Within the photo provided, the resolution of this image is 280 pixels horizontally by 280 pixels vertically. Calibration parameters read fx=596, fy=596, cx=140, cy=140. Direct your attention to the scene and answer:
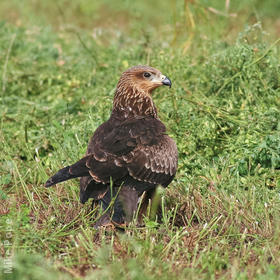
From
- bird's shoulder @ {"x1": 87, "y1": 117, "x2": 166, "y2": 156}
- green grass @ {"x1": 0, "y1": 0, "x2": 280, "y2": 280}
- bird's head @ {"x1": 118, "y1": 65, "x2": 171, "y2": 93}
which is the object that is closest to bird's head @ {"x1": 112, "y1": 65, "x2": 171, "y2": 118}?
bird's head @ {"x1": 118, "y1": 65, "x2": 171, "y2": 93}

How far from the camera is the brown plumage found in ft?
14.8

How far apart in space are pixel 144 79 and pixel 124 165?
1.21 meters

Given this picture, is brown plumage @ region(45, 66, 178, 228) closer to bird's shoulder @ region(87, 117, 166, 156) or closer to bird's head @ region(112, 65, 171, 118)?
bird's shoulder @ region(87, 117, 166, 156)

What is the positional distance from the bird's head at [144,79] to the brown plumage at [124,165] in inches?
18.1

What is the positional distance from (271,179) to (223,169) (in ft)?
1.51

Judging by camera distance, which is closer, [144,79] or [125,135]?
[125,135]

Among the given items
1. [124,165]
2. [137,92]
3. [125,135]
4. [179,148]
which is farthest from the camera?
[179,148]

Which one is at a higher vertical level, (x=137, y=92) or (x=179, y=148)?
(x=137, y=92)

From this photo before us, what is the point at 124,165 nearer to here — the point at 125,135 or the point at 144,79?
the point at 125,135

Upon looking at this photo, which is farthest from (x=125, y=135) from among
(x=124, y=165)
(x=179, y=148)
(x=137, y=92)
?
(x=179, y=148)

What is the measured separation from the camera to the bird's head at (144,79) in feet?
17.9

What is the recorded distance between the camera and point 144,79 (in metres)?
5.50

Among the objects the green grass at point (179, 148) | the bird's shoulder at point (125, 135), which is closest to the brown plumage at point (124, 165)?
the bird's shoulder at point (125, 135)

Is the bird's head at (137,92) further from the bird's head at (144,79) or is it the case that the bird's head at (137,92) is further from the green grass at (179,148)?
the green grass at (179,148)
